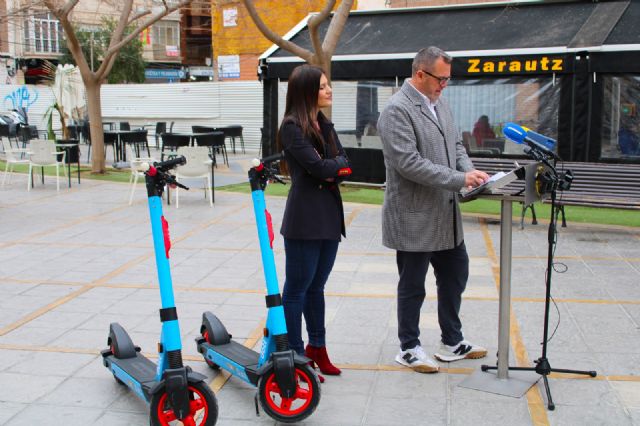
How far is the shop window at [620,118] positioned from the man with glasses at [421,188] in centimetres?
773

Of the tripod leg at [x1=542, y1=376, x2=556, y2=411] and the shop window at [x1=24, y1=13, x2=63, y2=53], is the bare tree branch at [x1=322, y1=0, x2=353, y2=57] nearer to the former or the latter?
the tripod leg at [x1=542, y1=376, x2=556, y2=411]

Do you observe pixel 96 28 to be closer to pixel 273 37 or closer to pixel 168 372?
pixel 273 37

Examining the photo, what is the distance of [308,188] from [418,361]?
1270 mm

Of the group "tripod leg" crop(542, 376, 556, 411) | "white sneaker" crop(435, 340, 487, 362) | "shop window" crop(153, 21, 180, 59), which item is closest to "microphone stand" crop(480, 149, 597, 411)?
"tripod leg" crop(542, 376, 556, 411)

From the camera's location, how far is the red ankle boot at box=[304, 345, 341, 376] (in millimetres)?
4492

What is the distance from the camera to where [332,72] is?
546 inches

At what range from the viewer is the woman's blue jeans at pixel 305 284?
4.24 metres

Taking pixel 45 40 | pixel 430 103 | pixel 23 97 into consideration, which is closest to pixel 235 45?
pixel 23 97

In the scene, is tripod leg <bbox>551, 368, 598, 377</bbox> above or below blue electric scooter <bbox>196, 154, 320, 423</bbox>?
below

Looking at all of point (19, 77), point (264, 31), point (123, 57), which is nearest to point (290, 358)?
point (264, 31)

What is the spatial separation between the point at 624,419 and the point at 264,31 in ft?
31.6

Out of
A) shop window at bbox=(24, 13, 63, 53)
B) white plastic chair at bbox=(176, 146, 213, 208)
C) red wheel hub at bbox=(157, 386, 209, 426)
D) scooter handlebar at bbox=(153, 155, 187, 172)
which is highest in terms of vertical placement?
shop window at bbox=(24, 13, 63, 53)

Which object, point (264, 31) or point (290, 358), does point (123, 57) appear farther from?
point (290, 358)

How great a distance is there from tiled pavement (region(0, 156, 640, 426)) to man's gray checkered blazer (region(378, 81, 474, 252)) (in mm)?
843
